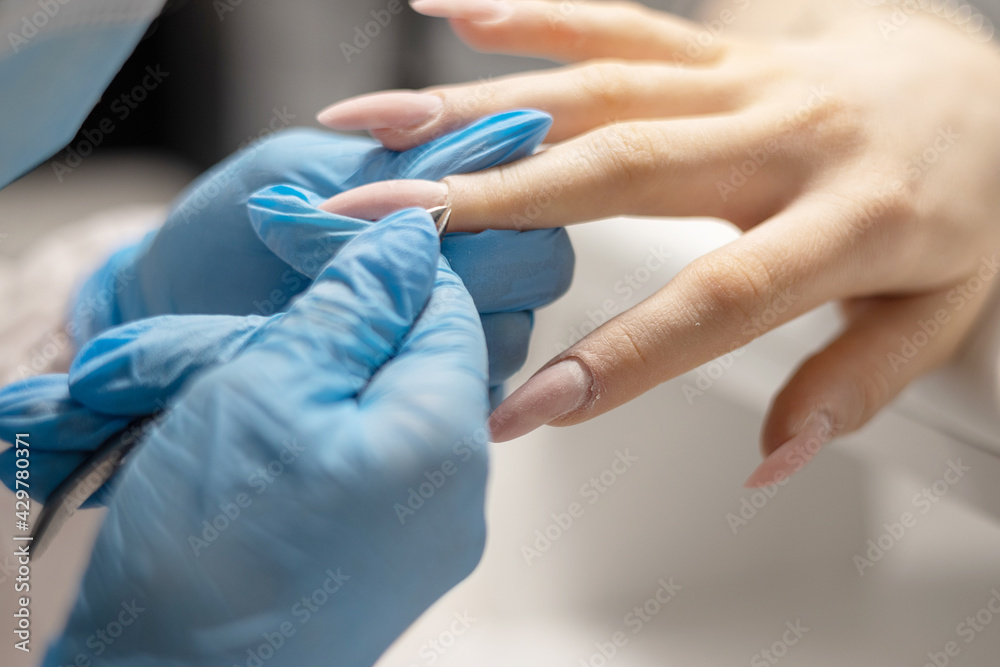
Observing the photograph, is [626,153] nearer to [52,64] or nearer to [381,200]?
[381,200]

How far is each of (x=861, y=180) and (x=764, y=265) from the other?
154mm

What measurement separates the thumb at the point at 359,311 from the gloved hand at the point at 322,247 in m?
0.06


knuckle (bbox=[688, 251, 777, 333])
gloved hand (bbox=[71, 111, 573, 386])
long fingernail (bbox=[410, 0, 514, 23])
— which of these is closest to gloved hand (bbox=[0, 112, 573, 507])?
gloved hand (bbox=[71, 111, 573, 386])

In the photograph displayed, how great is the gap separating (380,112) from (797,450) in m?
0.46

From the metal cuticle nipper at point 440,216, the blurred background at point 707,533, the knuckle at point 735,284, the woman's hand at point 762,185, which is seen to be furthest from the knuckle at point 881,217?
the metal cuticle nipper at point 440,216

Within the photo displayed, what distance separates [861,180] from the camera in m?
0.60

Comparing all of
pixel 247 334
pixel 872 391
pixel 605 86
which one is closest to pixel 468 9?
pixel 605 86

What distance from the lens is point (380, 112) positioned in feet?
1.82

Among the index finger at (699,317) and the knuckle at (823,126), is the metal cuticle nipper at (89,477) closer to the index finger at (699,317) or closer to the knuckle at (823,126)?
the index finger at (699,317)

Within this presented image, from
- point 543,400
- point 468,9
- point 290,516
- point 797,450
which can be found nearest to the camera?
point 290,516

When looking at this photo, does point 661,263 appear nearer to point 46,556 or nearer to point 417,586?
point 417,586

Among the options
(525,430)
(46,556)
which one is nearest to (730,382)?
(525,430)

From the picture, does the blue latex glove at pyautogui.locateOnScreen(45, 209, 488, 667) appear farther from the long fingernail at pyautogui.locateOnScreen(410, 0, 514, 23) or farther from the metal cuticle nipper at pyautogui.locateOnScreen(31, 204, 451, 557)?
the long fingernail at pyautogui.locateOnScreen(410, 0, 514, 23)

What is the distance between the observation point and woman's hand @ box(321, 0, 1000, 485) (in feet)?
1.68
